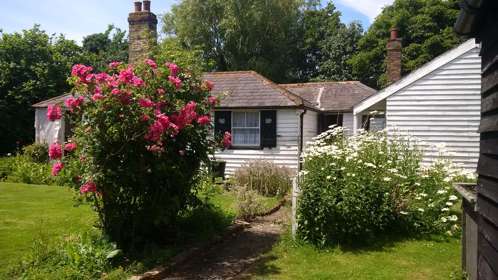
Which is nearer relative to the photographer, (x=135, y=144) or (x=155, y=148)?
(x=155, y=148)

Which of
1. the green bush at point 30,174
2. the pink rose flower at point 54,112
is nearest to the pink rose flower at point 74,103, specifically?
the pink rose flower at point 54,112

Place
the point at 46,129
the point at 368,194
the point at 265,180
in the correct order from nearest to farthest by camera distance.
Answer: the point at 368,194 < the point at 265,180 < the point at 46,129

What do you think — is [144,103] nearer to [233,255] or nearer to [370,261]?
[233,255]

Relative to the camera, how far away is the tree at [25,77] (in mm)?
22000

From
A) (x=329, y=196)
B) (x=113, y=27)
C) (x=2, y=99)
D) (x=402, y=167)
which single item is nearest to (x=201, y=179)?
(x=329, y=196)

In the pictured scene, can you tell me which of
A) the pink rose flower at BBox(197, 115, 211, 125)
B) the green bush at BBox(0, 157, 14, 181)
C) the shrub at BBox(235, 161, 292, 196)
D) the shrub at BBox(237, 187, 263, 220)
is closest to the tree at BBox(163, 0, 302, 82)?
the green bush at BBox(0, 157, 14, 181)

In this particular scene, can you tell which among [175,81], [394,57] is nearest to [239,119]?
[394,57]

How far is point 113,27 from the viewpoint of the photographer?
40.8 metres

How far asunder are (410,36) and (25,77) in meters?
24.3

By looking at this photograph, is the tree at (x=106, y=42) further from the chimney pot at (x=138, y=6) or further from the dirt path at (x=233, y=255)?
the dirt path at (x=233, y=255)

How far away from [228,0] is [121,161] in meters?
25.7

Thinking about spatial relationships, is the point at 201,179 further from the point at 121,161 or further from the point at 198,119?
the point at 121,161

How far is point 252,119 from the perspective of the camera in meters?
16.3

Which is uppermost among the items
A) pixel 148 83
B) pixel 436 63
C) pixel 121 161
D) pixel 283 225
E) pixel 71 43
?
pixel 71 43
